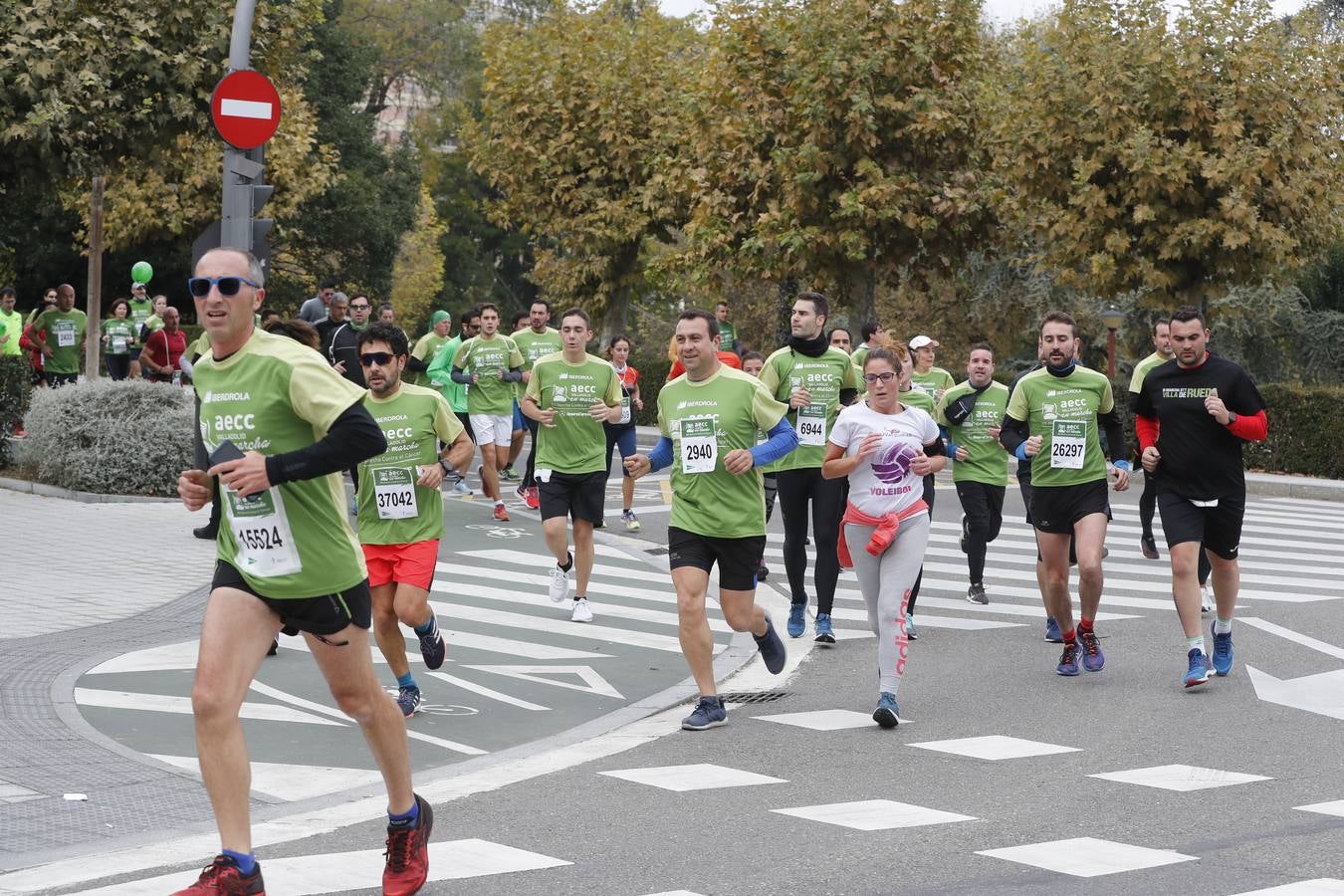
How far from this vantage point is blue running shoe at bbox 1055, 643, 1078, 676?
33.7 feet

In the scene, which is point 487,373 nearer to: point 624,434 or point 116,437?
point 624,434

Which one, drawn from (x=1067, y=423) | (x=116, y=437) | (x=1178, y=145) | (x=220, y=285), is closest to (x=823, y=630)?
(x=1067, y=423)

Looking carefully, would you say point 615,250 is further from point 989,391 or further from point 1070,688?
point 1070,688

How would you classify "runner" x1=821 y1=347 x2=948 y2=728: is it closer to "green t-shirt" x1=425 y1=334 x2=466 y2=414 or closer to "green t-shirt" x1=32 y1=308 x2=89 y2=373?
"green t-shirt" x1=425 y1=334 x2=466 y2=414

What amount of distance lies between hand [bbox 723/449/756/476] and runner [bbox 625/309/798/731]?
9cm

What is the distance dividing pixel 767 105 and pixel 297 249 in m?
26.2

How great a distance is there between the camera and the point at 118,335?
2494 centimetres

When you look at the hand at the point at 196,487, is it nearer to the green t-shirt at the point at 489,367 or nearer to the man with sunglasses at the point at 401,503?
the man with sunglasses at the point at 401,503

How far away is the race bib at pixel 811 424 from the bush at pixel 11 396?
1139 centimetres

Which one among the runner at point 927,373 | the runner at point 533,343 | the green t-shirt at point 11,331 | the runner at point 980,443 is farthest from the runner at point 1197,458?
the green t-shirt at point 11,331

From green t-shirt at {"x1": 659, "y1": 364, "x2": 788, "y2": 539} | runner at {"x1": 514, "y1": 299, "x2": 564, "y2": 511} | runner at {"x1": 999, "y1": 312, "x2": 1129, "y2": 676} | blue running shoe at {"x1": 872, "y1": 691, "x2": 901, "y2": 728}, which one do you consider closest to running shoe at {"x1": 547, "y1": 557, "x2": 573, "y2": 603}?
runner at {"x1": 999, "y1": 312, "x2": 1129, "y2": 676}

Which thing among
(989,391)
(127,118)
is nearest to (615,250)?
(127,118)

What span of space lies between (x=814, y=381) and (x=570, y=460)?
1699 millimetres

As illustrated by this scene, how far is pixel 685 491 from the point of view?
29.6ft
